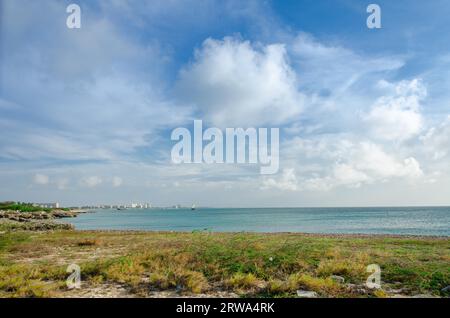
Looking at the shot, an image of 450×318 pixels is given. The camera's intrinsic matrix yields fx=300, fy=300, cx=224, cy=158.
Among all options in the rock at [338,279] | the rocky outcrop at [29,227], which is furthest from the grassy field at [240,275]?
the rocky outcrop at [29,227]

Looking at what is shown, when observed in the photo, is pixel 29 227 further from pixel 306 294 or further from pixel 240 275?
pixel 306 294

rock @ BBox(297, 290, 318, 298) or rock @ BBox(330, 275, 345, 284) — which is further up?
rock @ BBox(297, 290, 318, 298)

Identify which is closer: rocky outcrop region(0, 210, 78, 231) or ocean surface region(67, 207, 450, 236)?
rocky outcrop region(0, 210, 78, 231)

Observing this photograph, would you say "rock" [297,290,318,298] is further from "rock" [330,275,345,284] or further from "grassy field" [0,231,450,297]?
"rock" [330,275,345,284]

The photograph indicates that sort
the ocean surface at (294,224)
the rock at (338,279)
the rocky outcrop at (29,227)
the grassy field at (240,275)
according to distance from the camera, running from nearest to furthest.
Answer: the grassy field at (240,275)
the rock at (338,279)
the rocky outcrop at (29,227)
the ocean surface at (294,224)

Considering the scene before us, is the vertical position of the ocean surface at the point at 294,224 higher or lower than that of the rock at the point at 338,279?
lower

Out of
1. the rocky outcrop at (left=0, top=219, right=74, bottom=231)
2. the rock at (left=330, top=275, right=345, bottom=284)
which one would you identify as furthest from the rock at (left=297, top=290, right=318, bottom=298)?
the rocky outcrop at (left=0, top=219, right=74, bottom=231)

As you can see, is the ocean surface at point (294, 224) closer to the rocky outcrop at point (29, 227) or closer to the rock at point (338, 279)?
the rocky outcrop at point (29, 227)

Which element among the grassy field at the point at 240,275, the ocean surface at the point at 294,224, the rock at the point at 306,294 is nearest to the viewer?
the rock at the point at 306,294

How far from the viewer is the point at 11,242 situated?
16.9m
